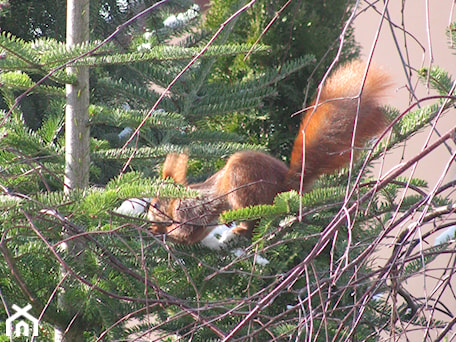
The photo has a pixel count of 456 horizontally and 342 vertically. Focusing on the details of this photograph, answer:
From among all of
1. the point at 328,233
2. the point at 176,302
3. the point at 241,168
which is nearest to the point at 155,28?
the point at 241,168

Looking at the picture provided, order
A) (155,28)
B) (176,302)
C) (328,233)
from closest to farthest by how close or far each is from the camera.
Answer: (328,233)
(176,302)
(155,28)

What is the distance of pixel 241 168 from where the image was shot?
6.64ft

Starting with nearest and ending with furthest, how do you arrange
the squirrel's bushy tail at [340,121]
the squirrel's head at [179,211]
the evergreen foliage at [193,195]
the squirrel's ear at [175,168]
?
the evergreen foliage at [193,195]
the squirrel's bushy tail at [340,121]
the squirrel's head at [179,211]
the squirrel's ear at [175,168]

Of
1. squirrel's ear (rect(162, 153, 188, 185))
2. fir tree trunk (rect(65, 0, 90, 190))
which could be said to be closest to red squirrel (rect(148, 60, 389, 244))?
squirrel's ear (rect(162, 153, 188, 185))

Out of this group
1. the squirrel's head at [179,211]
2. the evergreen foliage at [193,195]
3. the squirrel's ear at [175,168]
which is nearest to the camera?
the evergreen foliage at [193,195]

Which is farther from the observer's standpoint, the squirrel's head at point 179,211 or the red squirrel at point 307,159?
the squirrel's head at point 179,211

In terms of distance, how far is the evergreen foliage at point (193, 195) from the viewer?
948mm

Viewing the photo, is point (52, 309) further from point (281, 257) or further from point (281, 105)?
point (281, 105)

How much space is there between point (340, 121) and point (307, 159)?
0.16m

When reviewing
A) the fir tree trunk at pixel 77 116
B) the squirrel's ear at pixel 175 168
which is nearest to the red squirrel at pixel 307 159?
the squirrel's ear at pixel 175 168

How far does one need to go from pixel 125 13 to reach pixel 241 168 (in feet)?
3.68

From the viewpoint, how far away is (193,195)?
4.07ft

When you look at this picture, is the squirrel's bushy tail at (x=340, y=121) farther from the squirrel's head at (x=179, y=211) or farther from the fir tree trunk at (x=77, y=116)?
the fir tree trunk at (x=77, y=116)

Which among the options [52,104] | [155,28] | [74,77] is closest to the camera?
[74,77]
